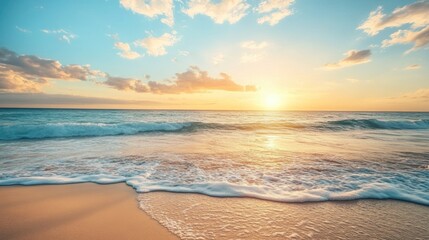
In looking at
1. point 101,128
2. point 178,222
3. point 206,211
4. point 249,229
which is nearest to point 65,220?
point 178,222

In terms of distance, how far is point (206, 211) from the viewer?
3.28 m

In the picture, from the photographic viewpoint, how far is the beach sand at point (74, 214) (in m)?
2.69

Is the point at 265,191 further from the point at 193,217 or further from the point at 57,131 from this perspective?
the point at 57,131

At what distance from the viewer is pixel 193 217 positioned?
308cm

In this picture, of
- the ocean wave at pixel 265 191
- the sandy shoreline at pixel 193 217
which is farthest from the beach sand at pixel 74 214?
the ocean wave at pixel 265 191

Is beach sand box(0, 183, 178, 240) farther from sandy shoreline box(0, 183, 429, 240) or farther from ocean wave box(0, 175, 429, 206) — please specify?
ocean wave box(0, 175, 429, 206)

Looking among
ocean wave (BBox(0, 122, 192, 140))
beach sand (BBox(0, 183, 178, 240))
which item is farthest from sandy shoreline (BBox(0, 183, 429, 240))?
ocean wave (BBox(0, 122, 192, 140))

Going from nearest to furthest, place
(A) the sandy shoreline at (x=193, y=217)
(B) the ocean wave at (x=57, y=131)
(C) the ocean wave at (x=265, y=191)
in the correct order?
(A) the sandy shoreline at (x=193, y=217)
(C) the ocean wave at (x=265, y=191)
(B) the ocean wave at (x=57, y=131)

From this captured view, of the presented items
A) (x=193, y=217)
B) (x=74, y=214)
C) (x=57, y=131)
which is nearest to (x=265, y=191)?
(x=193, y=217)

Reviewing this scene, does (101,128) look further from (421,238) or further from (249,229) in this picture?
(421,238)

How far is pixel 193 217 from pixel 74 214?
182 centimetres

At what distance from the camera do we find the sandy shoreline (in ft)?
8.79

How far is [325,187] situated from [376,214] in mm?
1061

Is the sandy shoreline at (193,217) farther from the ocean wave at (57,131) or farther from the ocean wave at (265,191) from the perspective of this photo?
the ocean wave at (57,131)
